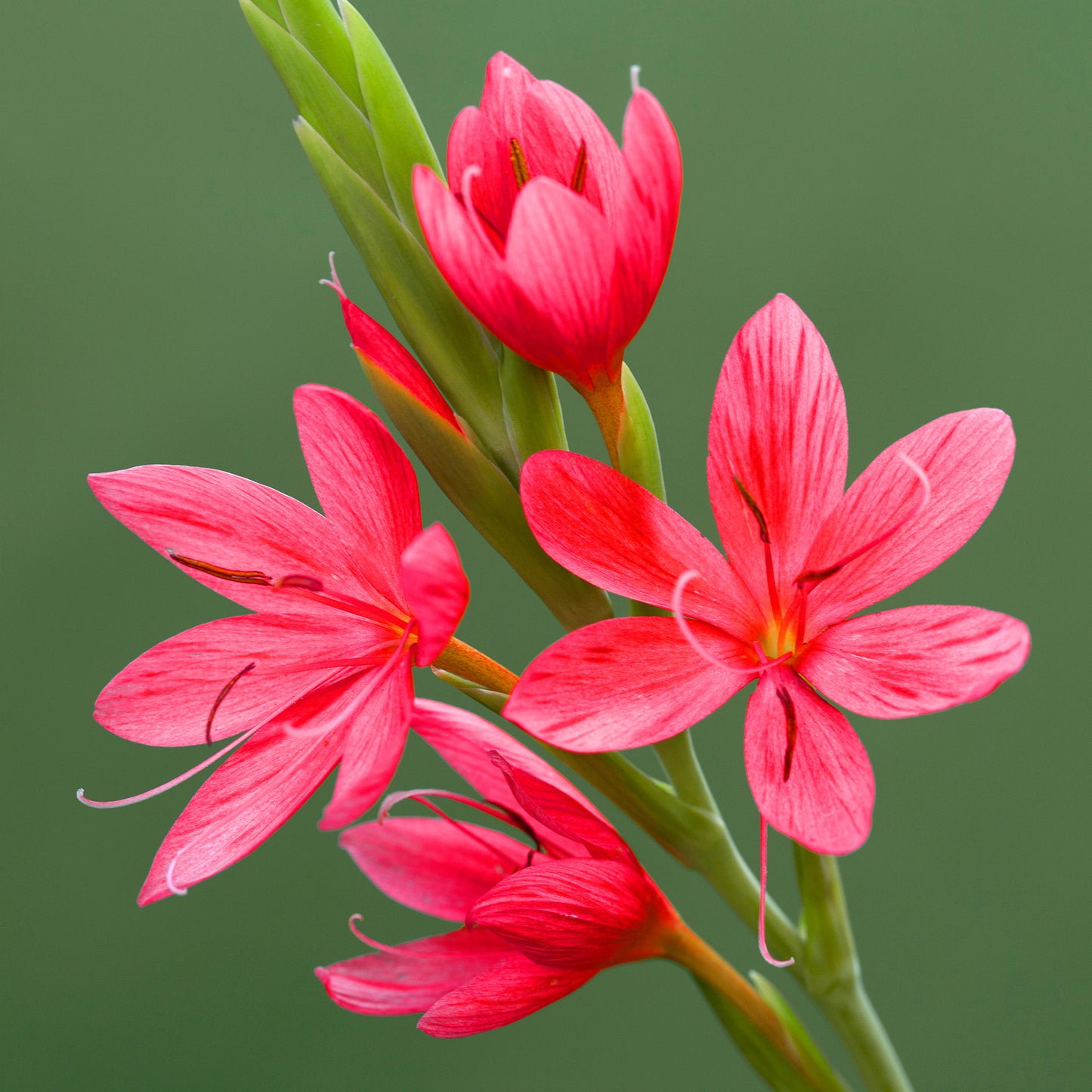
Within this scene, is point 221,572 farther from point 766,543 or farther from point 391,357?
point 766,543

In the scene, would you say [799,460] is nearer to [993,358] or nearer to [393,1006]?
[393,1006]

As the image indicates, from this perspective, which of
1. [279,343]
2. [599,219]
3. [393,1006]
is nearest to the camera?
[599,219]

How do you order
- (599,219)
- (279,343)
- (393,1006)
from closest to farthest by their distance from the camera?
(599,219), (393,1006), (279,343)

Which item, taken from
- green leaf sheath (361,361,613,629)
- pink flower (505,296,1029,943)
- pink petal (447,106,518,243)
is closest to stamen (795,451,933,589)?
pink flower (505,296,1029,943)

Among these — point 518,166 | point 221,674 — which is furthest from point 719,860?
point 518,166

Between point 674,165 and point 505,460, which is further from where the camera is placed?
point 505,460

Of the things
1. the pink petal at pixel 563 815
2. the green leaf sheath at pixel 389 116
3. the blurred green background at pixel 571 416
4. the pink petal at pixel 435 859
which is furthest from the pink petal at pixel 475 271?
the blurred green background at pixel 571 416

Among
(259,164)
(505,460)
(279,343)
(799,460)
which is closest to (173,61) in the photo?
(259,164)

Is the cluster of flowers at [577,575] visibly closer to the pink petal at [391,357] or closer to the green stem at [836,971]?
the pink petal at [391,357]
